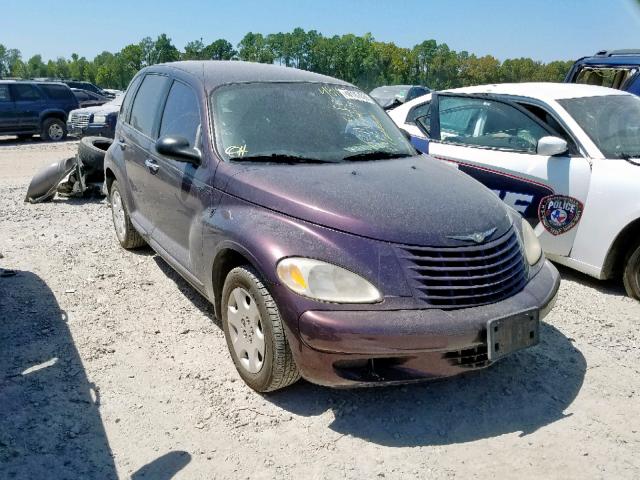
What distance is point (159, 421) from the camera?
3115 millimetres

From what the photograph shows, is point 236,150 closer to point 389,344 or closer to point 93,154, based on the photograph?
point 389,344

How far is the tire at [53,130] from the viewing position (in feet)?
57.3

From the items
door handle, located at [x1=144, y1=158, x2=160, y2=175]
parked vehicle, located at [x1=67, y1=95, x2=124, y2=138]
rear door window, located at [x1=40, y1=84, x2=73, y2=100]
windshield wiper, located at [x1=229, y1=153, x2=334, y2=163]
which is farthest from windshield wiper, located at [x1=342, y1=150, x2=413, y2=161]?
rear door window, located at [x1=40, y1=84, x2=73, y2=100]

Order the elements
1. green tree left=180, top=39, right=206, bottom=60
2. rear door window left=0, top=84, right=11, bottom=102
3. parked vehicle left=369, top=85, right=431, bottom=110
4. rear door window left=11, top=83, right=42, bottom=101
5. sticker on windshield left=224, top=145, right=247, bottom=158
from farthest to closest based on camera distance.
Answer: green tree left=180, top=39, right=206, bottom=60
parked vehicle left=369, top=85, right=431, bottom=110
rear door window left=11, top=83, right=42, bottom=101
rear door window left=0, top=84, right=11, bottom=102
sticker on windshield left=224, top=145, right=247, bottom=158

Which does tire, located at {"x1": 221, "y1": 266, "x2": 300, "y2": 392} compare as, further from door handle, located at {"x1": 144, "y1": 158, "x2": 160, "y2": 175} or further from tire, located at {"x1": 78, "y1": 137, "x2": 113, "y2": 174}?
tire, located at {"x1": 78, "y1": 137, "x2": 113, "y2": 174}

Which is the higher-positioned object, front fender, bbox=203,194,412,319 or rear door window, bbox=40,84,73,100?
rear door window, bbox=40,84,73,100

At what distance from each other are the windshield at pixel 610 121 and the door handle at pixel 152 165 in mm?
3539

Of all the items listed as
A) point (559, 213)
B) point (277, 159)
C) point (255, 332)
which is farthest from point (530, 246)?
point (255, 332)

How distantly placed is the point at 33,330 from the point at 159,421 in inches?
61.8

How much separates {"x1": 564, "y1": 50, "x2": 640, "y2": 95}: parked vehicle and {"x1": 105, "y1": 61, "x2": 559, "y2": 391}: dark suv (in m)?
5.22

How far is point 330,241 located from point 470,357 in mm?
896

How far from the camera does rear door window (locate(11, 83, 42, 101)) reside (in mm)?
16969

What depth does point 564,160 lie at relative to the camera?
4953mm

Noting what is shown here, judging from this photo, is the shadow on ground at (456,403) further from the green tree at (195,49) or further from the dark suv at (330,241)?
the green tree at (195,49)
